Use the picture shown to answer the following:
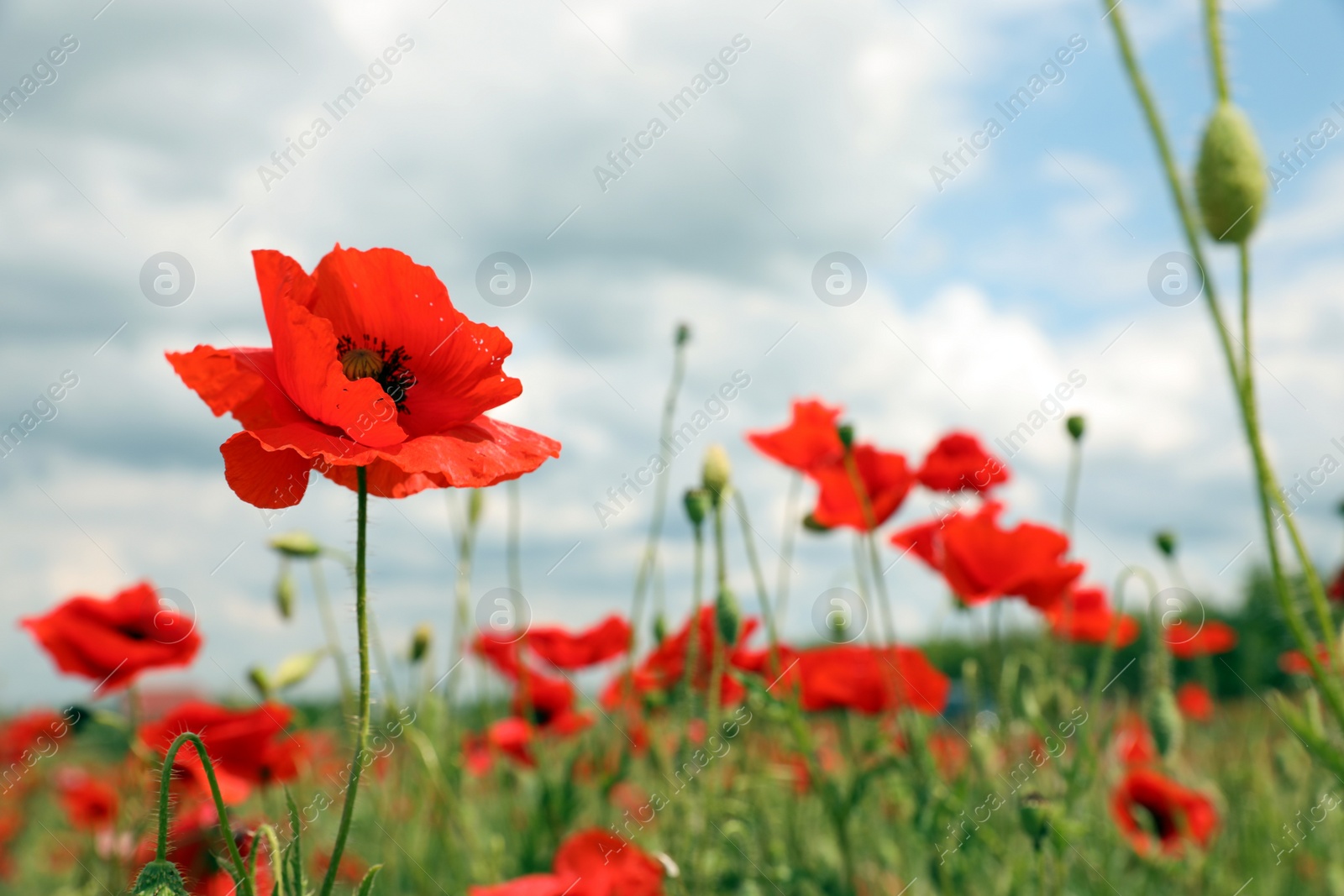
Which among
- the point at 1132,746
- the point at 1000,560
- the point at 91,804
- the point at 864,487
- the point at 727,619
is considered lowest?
the point at 91,804

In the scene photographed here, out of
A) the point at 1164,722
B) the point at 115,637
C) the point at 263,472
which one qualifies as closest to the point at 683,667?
the point at 1164,722

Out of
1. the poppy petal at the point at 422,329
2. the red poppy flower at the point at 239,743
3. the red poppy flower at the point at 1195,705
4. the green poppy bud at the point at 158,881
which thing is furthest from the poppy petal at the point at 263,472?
the red poppy flower at the point at 1195,705

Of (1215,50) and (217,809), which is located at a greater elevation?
(1215,50)

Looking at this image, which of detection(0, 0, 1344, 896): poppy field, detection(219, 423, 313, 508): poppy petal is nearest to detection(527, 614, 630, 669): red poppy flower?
detection(0, 0, 1344, 896): poppy field

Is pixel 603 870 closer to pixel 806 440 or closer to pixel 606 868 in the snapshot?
pixel 606 868

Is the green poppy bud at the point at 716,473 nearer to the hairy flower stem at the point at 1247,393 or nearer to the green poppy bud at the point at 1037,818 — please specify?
the green poppy bud at the point at 1037,818

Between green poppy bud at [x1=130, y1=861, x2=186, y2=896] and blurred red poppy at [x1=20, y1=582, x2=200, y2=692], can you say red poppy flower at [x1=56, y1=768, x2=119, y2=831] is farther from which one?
green poppy bud at [x1=130, y1=861, x2=186, y2=896]
